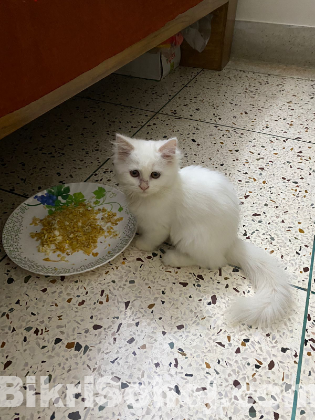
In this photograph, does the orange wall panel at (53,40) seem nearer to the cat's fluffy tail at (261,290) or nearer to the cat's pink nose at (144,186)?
the cat's pink nose at (144,186)

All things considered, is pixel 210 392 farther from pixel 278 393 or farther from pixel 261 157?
pixel 261 157

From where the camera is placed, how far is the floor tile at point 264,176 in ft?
3.40

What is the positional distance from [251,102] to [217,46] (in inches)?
20.9

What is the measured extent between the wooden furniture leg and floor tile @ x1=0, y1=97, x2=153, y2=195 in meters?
0.73

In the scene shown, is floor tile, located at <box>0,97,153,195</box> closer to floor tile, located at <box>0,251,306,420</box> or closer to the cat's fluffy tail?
floor tile, located at <box>0,251,306,420</box>

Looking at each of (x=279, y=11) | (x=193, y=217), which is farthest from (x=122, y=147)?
(x=279, y=11)

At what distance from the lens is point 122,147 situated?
84 centimetres

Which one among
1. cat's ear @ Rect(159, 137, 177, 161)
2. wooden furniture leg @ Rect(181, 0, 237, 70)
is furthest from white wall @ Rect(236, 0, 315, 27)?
cat's ear @ Rect(159, 137, 177, 161)

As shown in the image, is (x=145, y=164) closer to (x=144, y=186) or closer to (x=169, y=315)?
(x=144, y=186)

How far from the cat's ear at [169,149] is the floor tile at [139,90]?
102 centimetres

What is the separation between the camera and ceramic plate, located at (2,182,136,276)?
3.01 feet

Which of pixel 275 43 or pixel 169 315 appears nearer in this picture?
pixel 169 315

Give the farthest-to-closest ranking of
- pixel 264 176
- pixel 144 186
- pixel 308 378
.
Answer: pixel 264 176
pixel 144 186
pixel 308 378

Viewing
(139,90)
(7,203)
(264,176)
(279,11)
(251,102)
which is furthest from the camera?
(279,11)
